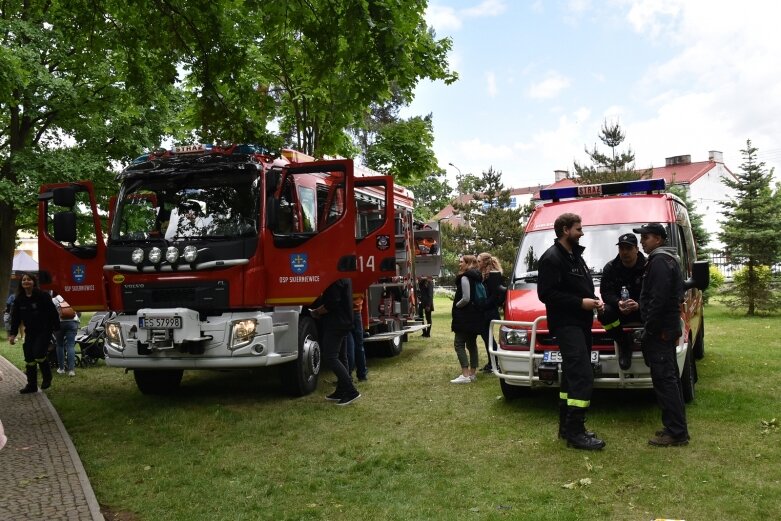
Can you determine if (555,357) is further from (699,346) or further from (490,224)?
(490,224)

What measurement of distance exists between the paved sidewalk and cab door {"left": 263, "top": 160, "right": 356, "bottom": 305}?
283cm

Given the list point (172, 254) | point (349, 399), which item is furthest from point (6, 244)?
point (349, 399)

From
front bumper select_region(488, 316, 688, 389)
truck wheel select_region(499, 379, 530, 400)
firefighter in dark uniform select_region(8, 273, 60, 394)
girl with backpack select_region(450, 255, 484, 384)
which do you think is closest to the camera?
front bumper select_region(488, 316, 688, 389)

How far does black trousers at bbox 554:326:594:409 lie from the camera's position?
6.23 m

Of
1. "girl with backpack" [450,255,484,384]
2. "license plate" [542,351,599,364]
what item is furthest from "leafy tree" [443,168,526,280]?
"license plate" [542,351,599,364]

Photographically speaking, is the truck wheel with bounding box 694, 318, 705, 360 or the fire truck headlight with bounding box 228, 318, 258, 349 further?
the truck wheel with bounding box 694, 318, 705, 360

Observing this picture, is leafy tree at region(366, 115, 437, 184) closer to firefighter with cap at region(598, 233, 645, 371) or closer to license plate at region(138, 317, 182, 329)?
license plate at region(138, 317, 182, 329)

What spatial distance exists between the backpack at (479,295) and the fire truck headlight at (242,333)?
9.69 ft

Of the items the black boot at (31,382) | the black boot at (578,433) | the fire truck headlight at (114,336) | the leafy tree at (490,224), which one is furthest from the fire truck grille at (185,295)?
the leafy tree at (490,224)

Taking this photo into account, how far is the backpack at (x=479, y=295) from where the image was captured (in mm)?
9633

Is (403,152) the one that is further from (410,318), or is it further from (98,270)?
(98,270)

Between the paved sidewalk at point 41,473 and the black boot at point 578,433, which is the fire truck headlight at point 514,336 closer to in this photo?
the black boot at point 578,433

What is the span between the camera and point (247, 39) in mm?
14680

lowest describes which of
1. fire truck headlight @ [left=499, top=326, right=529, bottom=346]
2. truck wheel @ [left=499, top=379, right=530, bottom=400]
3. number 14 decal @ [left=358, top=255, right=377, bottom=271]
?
truck wheel @ [left=499, top=379, right=530, bottom=400]
